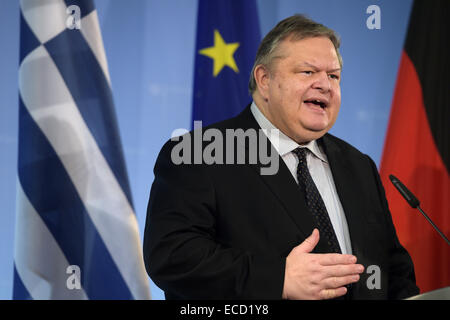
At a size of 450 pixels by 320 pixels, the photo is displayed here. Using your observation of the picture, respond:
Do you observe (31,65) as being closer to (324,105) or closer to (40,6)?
(40,6)

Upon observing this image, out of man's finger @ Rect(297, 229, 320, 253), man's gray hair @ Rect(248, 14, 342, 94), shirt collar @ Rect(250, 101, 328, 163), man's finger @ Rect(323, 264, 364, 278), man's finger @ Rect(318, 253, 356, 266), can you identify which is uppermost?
man's gray hair @ Rect(248, 14, 342, 94)

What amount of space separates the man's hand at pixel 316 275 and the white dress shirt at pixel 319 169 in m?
0.26

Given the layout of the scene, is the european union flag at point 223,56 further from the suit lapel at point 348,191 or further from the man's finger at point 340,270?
the man's finger at point 340,270

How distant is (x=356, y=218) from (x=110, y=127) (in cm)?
146

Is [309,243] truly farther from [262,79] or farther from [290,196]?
[262,79]

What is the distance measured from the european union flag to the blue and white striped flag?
20.5 inches

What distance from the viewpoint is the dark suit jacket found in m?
1.36

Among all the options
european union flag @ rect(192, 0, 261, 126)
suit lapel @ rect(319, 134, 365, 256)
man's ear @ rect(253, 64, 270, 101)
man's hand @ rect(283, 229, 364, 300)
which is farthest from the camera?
european union flag @ rect(192, 0, 261, 126)

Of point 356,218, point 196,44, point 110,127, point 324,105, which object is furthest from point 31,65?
point 356,218

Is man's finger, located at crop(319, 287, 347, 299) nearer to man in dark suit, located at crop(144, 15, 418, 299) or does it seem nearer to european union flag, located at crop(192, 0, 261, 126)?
man in dark suit, located at crop(144, 15, 418, 299)

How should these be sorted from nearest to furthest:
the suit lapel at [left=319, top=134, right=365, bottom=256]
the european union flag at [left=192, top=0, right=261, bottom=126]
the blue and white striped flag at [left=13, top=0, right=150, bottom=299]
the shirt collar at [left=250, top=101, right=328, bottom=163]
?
the suit lapel at [left=319, top=134, right=365, bottom=256] → the shirt collar at [left=250, top=101, right=328, bottom=163] → the blue and white striped flag at [left=13, top=0, right=150, bottom=299] → the european union flag at [left=192, top=0, right=261, bottom=126]

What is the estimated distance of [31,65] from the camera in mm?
2562

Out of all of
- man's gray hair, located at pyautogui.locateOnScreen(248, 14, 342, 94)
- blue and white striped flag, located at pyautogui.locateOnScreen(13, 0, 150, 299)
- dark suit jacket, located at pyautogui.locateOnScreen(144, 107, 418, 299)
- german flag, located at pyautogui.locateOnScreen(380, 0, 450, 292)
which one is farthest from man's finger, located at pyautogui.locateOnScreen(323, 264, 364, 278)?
german flag, located at pyautogui.locateOnScreen(380, 0, 450, 292)

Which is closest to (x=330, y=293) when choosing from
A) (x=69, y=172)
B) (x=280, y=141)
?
(x=280, y=141)
